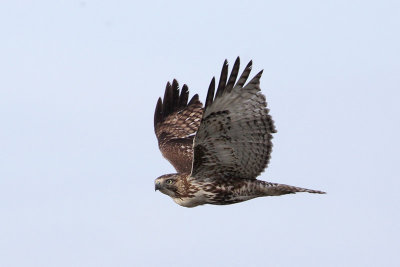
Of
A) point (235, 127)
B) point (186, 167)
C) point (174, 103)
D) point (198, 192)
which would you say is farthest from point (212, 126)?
point (174, 103)

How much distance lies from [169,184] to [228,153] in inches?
52.0

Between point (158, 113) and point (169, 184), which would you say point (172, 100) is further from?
point (169, 184)

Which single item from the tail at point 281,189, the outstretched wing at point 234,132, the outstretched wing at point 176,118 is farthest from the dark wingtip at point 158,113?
the tail at point 281,189

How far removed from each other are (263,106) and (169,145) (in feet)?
14.5

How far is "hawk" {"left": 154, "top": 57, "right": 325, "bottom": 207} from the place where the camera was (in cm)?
1489

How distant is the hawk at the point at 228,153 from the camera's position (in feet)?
48.9

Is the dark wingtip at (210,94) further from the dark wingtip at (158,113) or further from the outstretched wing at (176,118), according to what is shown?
the dark wingtip at (158,113)

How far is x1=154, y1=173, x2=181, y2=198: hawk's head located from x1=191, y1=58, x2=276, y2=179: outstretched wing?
394mm

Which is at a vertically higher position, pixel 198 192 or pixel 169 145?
pixel 169 145

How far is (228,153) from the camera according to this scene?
628 inches

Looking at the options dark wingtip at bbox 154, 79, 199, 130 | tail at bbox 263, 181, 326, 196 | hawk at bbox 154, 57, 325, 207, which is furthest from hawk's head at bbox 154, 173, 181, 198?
dark wingtip at bbox 154, 79, 199, 130

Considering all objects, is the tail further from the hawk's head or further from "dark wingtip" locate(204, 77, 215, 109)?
"dark wingtip" locate(204, 77, 215, 109)

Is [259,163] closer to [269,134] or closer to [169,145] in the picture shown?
[269,134]

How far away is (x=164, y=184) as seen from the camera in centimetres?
1677
